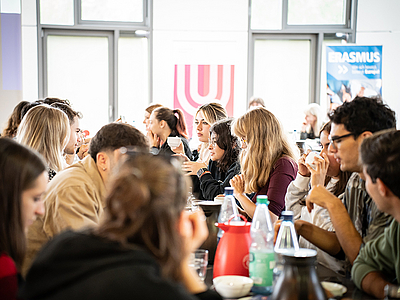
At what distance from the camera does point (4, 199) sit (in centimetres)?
116

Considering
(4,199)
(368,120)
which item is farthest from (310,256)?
(368,120)

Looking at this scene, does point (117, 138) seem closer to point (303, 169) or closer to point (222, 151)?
point (303, 169)

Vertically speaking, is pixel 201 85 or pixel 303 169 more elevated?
pixel 201 85

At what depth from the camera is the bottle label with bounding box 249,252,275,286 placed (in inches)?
53.2

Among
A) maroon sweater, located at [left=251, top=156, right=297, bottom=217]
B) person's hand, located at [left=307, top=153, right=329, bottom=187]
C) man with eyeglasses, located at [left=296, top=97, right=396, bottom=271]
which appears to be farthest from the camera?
maroon sweater, located at [left=251, top=156, right=297, bottom=217]

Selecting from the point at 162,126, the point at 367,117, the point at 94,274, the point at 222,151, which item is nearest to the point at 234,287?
the point at 94,274

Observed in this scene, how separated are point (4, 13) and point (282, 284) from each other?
6.66m

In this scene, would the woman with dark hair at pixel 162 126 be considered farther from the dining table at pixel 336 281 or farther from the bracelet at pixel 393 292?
the bracelet at pixel 393 292

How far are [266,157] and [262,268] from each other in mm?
1307

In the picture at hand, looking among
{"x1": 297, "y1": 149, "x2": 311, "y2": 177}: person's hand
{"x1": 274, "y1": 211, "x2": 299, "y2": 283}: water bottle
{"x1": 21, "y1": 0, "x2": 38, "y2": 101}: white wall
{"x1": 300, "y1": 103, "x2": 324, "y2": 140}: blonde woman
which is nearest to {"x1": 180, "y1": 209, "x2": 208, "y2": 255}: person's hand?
{"x1": 274, "y1": 211, "x2": 299, "y2": 283}: water bottle

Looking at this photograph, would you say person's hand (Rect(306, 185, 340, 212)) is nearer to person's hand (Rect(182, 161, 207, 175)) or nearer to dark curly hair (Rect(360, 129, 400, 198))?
dark curly hair (Rect(360, 129, 400, 198))

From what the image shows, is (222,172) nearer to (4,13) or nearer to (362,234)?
(362,234)

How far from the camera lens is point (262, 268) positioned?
1359 mm

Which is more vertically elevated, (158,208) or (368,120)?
(368,120)
